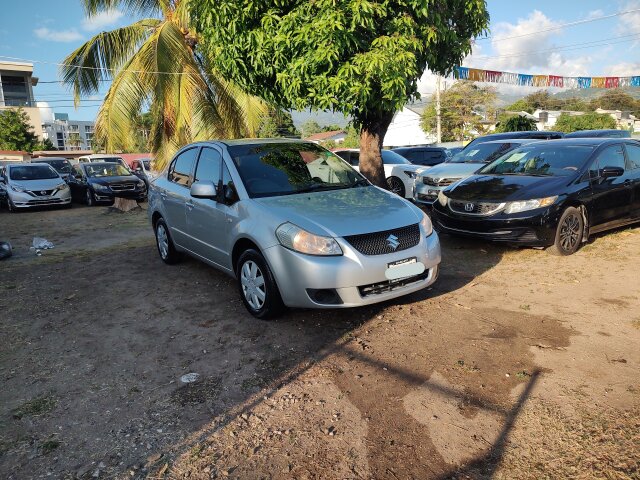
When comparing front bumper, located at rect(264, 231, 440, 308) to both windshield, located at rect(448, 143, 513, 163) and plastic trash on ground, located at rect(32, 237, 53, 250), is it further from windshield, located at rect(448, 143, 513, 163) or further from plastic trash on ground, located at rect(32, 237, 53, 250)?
windshield, located at rect(448, 143, 513, 163)

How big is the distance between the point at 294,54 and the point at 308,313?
354 centimetres

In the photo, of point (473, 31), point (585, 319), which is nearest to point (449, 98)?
point (473, 31)

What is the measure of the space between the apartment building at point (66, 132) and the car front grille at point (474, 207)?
104164 mm

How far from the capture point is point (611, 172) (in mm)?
6547

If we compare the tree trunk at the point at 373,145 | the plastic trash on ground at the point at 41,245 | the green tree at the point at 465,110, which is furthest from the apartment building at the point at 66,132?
the tree trunk at the point at 373,145

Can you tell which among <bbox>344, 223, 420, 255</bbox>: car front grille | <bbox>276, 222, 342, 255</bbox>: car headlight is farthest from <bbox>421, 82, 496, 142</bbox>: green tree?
<bbox>276, 222, 342, 255</bbox>: car headlight

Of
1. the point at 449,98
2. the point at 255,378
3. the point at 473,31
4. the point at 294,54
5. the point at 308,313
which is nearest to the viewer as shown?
the point at 255,378

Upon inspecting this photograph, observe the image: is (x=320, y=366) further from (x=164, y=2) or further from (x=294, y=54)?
(x=164, y=2)

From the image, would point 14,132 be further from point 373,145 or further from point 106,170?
point 373,145

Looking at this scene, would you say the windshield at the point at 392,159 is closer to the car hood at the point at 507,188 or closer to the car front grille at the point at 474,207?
the car hood at the point at 507,188

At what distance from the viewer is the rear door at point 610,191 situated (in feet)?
21.4

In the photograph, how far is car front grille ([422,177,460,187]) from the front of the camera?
959 centimetres

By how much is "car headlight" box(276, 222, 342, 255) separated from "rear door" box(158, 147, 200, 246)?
6.72 ft

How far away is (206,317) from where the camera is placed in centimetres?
468
